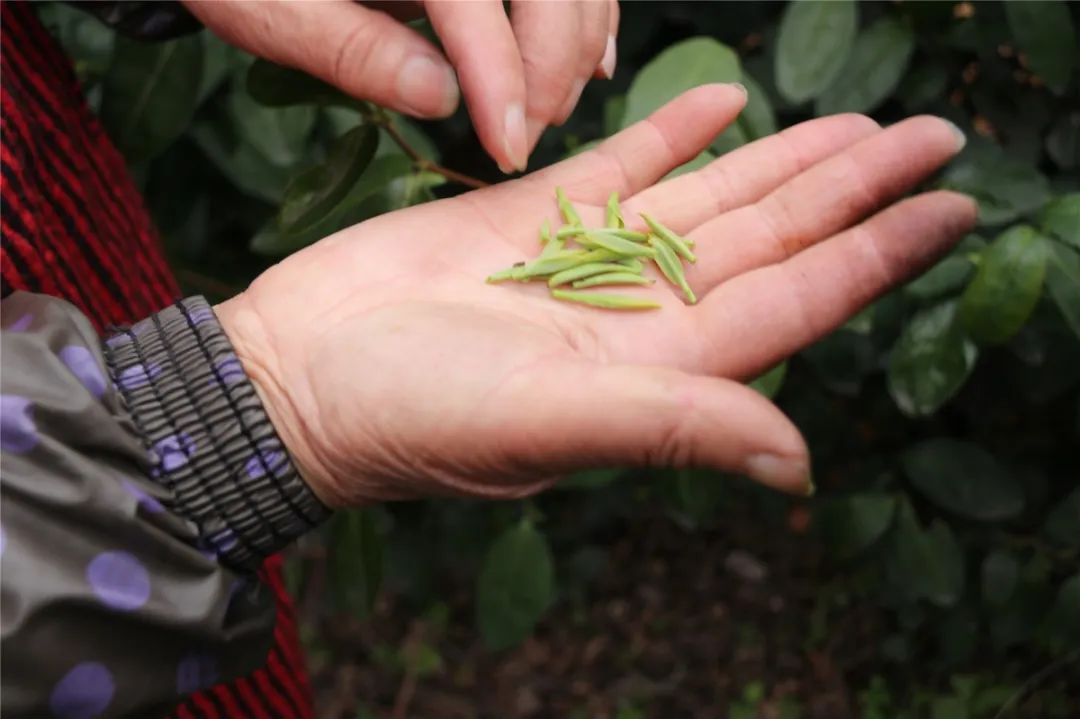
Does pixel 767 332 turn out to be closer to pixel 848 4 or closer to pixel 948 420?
pixel 848 4

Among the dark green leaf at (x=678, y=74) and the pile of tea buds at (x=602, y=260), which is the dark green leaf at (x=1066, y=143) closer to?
the dark green leaf at (x=678, y=74)

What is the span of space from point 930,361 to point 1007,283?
0.44 ft

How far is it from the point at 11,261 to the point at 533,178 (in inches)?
18.6

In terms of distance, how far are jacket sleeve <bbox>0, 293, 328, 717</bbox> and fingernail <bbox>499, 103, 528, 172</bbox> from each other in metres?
0.28

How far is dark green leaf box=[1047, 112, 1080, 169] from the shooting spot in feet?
4.22

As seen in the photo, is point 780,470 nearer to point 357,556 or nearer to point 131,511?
point 131,511

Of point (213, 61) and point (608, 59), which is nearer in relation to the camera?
point (608, 59)

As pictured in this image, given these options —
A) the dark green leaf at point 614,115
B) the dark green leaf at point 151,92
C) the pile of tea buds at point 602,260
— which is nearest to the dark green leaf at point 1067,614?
the pile of tea buds at point 602,260

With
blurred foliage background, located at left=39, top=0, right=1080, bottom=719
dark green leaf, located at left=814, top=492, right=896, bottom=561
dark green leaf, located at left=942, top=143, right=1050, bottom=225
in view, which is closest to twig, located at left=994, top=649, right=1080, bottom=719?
blurred foliage background, located at left=39, top=0, right=1080, bottom=719

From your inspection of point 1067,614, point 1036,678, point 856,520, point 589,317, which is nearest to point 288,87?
point 589,317

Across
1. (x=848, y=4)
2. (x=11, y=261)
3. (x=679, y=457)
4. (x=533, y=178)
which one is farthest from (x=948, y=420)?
(x=11, y=261)

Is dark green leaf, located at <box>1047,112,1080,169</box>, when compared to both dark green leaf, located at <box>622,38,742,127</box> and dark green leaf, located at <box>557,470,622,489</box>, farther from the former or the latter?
dark green leaf, located at <box>557,470,622,489</box>

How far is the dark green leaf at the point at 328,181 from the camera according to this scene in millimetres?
1078

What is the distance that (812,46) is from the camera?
1106 millimetres
